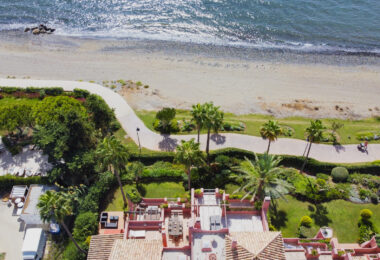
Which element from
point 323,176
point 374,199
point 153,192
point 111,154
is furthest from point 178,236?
point 374,199

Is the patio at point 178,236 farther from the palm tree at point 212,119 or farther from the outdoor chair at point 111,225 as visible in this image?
the palm tree at point 212,119

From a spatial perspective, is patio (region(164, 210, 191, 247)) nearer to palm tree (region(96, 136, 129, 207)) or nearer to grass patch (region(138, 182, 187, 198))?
grass patch (region(138, 182, 187, 198))

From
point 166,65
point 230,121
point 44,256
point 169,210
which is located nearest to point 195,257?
point 169,210

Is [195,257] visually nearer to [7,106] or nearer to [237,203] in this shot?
[237,203]

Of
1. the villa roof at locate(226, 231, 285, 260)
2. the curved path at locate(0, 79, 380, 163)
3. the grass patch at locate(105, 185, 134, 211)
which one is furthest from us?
the curved path at locate(0, 79, 380, 163)

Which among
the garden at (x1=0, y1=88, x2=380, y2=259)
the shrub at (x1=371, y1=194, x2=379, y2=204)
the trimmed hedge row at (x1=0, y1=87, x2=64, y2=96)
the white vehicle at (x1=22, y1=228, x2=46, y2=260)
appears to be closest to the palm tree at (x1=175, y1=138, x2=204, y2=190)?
the garden at (x1=0, y1=88, x2=380, y2=259)

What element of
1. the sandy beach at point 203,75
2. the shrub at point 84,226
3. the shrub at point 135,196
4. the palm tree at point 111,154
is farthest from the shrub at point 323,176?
the shrub at point 84,226
